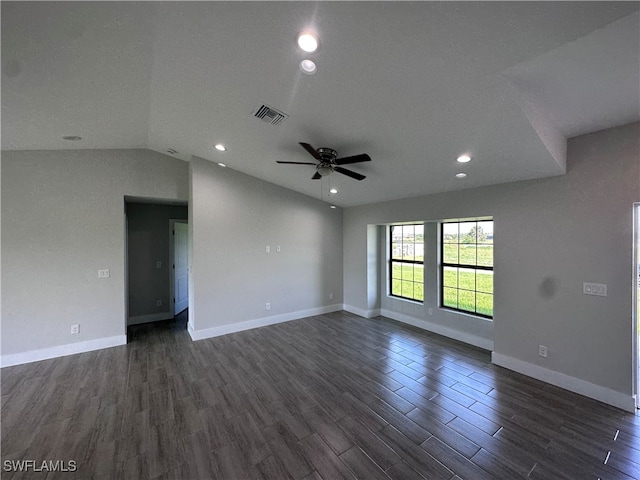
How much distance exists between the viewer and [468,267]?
14.0 ft

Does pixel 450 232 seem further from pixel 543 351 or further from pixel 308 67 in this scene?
pixel 308 67

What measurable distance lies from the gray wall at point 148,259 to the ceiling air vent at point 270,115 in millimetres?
3818

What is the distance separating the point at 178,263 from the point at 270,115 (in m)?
4.38

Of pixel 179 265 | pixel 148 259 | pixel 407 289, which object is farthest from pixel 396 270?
pixel 148 259

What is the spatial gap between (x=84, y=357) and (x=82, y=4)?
14.0ft

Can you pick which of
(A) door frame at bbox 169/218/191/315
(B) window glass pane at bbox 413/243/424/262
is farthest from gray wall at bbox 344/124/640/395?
(A) door frame at bbox 169/218/191/315

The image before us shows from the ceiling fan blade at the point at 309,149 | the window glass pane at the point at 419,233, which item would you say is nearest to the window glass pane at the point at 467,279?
the window glass pane at the point at 419,233

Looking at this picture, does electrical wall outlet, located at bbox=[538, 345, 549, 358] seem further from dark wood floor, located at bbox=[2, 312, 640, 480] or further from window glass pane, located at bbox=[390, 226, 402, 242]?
window glass pane, located at bbox=[390, 226, 402, 242]

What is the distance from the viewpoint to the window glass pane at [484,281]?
159 inches

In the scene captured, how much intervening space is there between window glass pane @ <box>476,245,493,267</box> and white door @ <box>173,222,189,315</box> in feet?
19.6

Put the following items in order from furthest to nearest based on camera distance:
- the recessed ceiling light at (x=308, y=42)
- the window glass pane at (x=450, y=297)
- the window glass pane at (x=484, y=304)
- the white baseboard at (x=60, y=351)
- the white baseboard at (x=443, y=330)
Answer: the window glass pane at (x=450, y=297)
the window glass pane at (x=484, y=304)
the white baseboard at (x=443, y=330)
the white baseboard at (x=60, y=351)
the recessed ceiling light at (x=308, y=42)

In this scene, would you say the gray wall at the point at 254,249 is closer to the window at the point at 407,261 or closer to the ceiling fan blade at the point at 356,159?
the window at the point at 407,261

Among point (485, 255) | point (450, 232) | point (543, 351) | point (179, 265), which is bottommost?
point (543, 351)

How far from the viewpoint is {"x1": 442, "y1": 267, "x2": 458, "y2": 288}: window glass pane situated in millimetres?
4449
